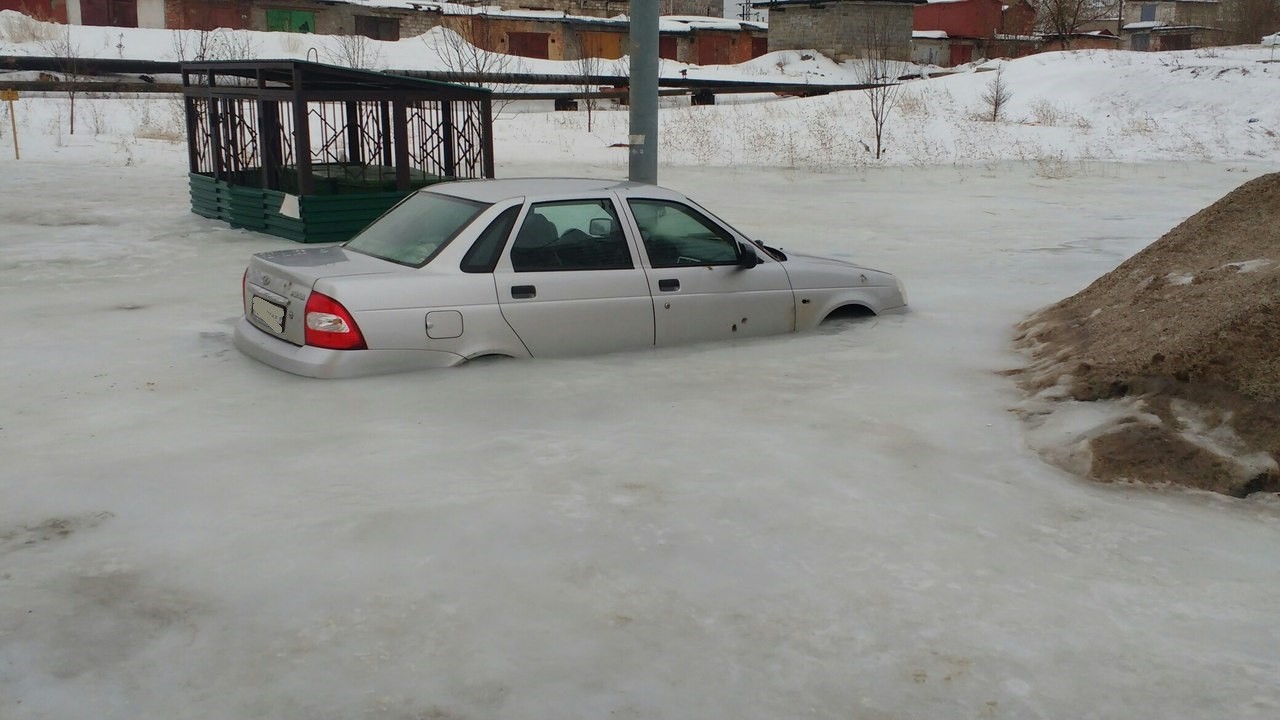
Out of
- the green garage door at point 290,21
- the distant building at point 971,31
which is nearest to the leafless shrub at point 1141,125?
the distant building at point 971,31

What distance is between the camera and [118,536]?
15.9ft

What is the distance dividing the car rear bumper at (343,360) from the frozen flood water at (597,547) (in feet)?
0.35

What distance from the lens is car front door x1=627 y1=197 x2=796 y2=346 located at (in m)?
8.12

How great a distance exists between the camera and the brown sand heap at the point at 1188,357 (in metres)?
5.94

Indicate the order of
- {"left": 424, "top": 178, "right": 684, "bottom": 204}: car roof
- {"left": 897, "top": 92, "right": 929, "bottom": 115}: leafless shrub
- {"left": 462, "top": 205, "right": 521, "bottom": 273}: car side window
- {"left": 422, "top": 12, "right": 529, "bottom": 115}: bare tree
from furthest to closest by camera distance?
{"left": 422, "top": 12, "right": 529, "bottom": 115}: bare tree
{"left": 897, "top": 92, "right": 929, "bottom": 115}: leafless shrub
{"left": 424, "top": 178, "right": 684, "bottom": 204}: car roof
{"left": 462, "top": 205, "right": 521, "bottom": 273}: car side window

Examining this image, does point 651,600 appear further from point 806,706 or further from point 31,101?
point 31,101

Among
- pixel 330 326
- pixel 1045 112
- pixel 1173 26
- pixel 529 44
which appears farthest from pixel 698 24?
pixel 330 326

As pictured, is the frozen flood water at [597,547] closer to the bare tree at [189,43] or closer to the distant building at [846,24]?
the bare tree at [189,43]

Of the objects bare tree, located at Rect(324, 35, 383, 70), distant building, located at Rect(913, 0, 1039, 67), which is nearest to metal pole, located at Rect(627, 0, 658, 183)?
bare tree, located at Rect(324, 35, 383, 70)

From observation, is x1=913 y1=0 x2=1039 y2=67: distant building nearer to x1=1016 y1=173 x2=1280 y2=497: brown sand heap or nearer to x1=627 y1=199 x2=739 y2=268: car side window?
x1=1016 y1=173 x2=1280 y2=497: brown sand heap

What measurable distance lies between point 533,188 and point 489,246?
2.26 ft

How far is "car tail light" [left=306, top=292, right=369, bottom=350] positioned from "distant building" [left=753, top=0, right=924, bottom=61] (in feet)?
174

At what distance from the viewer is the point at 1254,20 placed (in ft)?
174

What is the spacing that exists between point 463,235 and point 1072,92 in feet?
102
